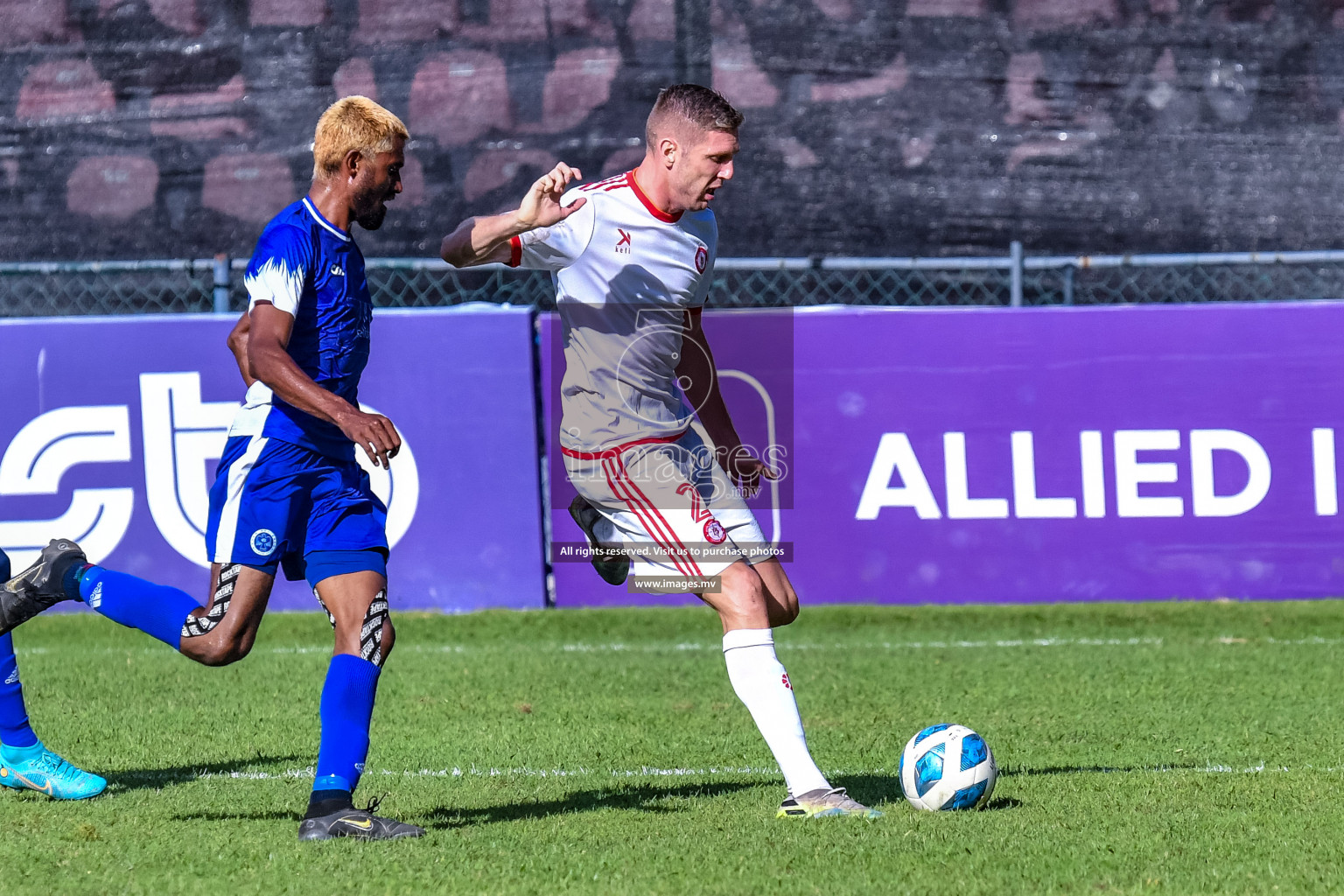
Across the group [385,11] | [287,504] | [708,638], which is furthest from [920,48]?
[287,504]

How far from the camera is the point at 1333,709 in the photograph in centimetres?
621

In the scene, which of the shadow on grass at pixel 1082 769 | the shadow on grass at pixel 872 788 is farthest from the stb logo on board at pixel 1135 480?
the shadow on grass at pixel 872 788

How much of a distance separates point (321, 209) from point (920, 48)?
868 centimetres

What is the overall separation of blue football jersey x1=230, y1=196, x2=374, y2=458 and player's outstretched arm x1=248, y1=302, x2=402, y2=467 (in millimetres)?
61

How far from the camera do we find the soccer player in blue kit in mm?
4383

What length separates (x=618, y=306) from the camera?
474 cm

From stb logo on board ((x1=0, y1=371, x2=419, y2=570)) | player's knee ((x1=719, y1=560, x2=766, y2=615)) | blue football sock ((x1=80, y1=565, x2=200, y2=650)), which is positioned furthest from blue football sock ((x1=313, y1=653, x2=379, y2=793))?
stb logo on board ((x1=0, y1=371, x2=419, y2=570))

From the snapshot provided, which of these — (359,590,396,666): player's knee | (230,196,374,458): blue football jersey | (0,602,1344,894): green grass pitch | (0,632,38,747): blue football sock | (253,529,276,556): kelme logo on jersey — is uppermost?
(230,196,374,458): blue football jersey

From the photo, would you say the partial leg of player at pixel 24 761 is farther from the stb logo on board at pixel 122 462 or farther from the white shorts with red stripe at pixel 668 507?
the stb logo on board at pixel 122 462

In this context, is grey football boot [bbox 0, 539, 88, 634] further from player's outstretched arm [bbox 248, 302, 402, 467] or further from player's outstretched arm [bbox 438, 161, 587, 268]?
player's outstretched arm [bbox 438, 161, 587, 268]

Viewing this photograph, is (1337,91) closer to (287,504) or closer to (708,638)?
(708,638)

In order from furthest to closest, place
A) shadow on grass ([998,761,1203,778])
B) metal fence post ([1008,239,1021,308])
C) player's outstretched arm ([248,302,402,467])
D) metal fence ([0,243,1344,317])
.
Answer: metal fence ([0,243,1344,317])
metal fence post ([1008,239,1021,308])
shadow on grass ([998,761,1203,778])
player's outstretched arm ([248,302,402,467])

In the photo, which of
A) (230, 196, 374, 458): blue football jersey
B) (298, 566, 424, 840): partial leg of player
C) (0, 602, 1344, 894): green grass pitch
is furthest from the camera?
(230, 196, 374, 458): blue football jersey

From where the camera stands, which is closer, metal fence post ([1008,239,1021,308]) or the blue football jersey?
the blue football jersey
